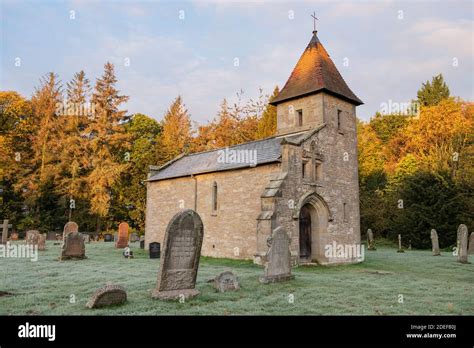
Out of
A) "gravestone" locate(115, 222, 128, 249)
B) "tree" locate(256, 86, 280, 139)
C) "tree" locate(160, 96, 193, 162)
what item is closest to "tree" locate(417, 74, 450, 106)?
"tree" locate(256, 86, 280, 139)

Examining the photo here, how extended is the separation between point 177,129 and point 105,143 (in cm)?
977

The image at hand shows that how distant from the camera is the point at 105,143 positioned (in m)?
38.2

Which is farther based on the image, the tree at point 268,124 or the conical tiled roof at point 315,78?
the tree at point 268,124

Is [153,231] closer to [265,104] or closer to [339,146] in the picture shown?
[339,146]

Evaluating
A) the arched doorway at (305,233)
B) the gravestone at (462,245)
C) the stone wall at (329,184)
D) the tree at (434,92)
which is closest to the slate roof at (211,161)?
the stone wall at (329,184)

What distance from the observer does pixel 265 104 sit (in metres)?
45.4

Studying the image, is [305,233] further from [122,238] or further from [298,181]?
[122,238]

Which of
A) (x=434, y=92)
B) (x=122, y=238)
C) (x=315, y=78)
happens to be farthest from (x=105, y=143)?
(x=434, y=92)

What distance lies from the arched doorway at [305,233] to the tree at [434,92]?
3915 centimetres

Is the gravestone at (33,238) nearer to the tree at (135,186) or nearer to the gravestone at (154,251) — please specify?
the gravestone at (154,251)

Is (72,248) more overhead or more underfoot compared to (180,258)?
more underfoot

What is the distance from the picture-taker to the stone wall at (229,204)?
18.4 m
